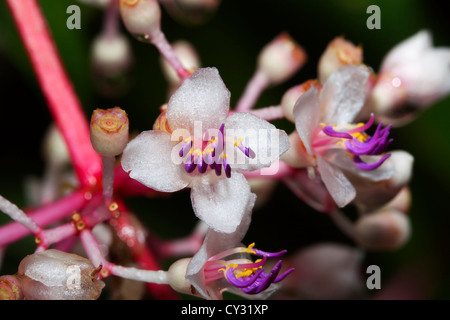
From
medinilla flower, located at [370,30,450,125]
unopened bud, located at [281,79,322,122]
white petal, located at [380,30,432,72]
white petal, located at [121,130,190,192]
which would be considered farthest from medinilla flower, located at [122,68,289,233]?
white petal, located at [380,30,432,72]

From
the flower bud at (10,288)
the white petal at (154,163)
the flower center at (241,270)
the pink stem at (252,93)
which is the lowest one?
the flower bud at (10,288)

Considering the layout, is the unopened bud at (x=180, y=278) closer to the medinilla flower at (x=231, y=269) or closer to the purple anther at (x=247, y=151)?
the medinilla flower at (x=231, y=269)

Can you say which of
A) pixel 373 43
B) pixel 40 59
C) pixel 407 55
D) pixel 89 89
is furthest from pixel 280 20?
pixel 40 59

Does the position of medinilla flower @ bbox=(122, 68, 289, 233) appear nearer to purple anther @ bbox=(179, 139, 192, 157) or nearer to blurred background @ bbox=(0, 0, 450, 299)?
purple anther @ bbox=(179, 139, 192, 157)

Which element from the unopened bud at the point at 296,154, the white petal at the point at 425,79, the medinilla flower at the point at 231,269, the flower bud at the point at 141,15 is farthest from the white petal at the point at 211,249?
the white petal at the point at 425,79

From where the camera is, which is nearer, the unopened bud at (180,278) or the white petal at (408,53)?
the unopened bud at (180,278)

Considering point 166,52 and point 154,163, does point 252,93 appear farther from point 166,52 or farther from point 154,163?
point 154,163
